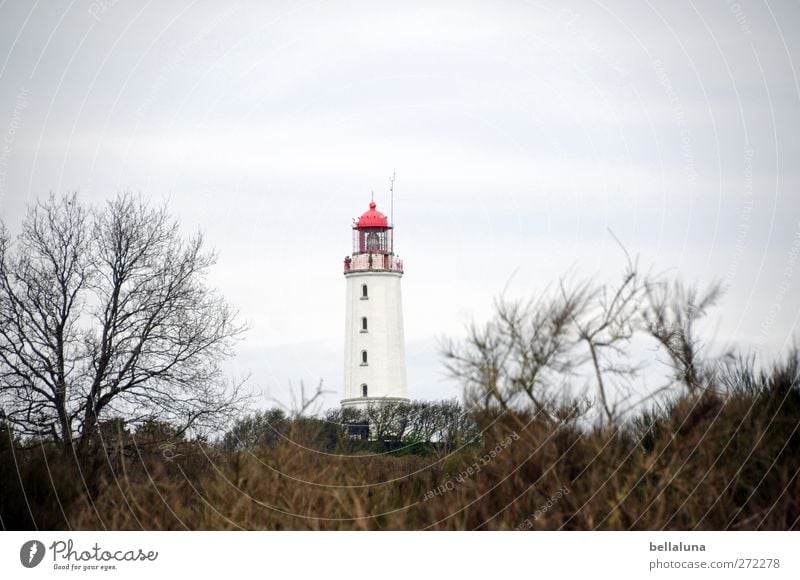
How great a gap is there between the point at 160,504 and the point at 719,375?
7.81m

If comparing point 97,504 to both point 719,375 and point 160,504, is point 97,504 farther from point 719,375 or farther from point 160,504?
point 719,375

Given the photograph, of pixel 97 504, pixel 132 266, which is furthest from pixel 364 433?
pixel 97 504

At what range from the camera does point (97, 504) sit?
1662cm
